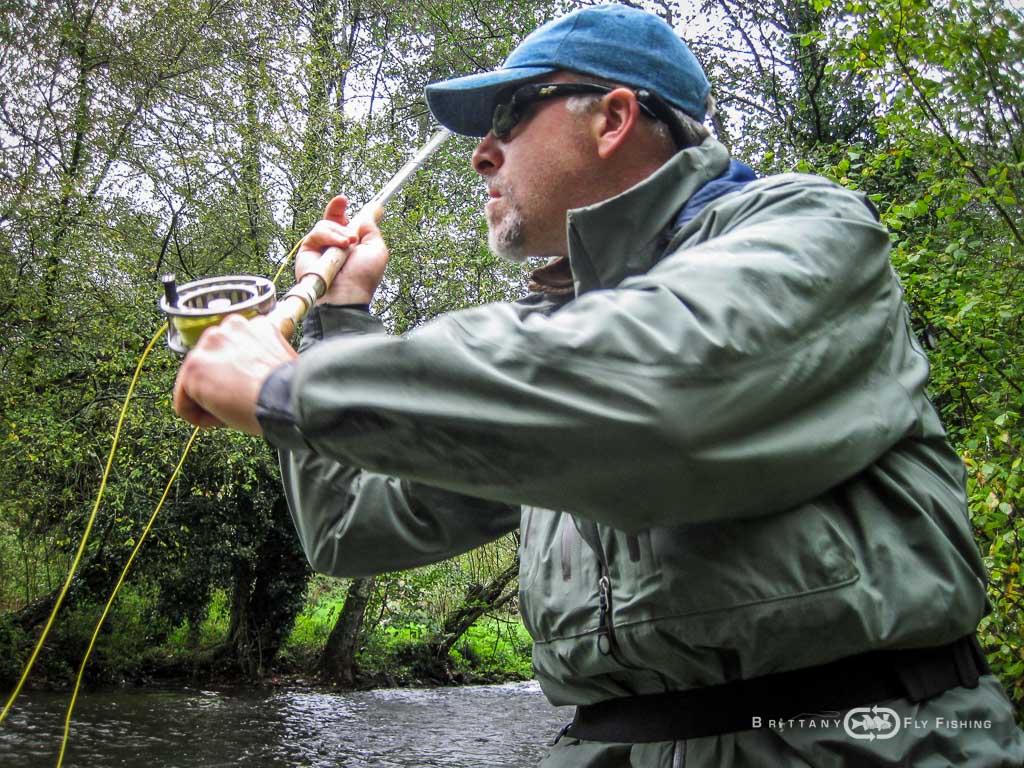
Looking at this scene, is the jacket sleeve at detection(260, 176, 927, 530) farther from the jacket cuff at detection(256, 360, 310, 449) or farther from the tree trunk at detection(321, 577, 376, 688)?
the tree trunk at detection(321, 577, 376, 688)

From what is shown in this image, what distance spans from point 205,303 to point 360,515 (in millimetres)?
559

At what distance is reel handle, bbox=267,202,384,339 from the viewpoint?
172cm

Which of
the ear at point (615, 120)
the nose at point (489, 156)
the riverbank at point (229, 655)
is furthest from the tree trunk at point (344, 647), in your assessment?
the ear at point (615, 120)

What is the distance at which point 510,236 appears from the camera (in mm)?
2148

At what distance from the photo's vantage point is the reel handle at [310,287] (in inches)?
67.9

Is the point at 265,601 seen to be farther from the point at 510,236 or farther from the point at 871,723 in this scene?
the point at 871,723

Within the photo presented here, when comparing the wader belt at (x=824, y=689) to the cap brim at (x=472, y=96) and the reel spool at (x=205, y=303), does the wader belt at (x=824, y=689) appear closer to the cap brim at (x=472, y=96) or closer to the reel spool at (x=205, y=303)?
the reel spool at (x=205, y=303)

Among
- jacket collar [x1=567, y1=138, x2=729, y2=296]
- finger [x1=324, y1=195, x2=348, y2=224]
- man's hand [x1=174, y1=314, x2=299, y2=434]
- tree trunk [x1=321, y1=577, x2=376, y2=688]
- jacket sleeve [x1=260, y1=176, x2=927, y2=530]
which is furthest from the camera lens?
tree trunk [x1=321, y1=577, x2=376, y2=688]

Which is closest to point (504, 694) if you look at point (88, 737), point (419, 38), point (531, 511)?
point (88, 737)

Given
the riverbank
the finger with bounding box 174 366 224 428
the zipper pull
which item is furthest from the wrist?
the riverbank

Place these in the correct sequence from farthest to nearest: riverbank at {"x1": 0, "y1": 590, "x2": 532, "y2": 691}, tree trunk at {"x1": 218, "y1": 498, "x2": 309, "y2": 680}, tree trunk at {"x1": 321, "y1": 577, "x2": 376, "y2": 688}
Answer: tree trunk at {"x1": 321, "y1": 577, "x2": 376, "y2": 688}, tree trunk at {"x1": 218, "y1": 498, "x2": 309, "y2": 680}, riverbank at {"x1": 0, "y1": 590, "x2": 532, "y2": 691}

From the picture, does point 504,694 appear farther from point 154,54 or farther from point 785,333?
point 785,333

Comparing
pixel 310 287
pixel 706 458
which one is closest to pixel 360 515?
pixel 310 287

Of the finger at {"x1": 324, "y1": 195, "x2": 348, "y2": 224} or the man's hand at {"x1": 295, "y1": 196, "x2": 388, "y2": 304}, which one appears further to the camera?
the finger at {"x1": 324, "y1": 195, "x2": 348, "y2": 224}
